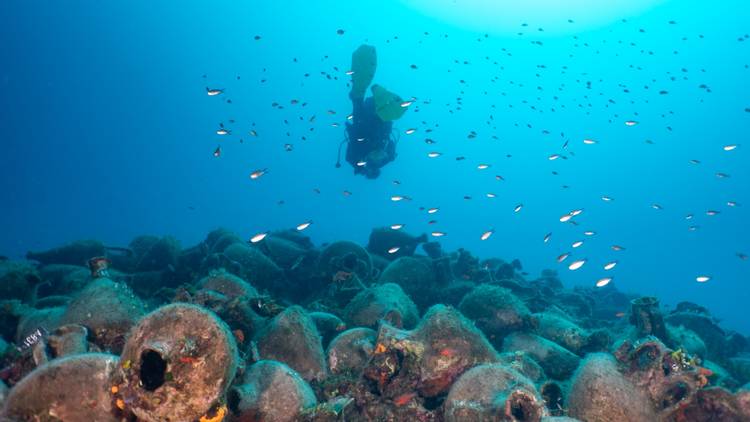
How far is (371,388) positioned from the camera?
571 cm

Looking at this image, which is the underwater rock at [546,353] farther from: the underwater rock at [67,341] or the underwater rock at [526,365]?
the underwater rock at [67,341]

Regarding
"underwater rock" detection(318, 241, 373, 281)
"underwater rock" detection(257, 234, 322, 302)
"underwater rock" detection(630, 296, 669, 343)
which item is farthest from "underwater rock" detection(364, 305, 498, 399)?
"underwater rock" detection(257, 234, 322, 302)

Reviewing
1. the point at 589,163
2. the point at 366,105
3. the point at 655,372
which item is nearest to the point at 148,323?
the point at 655,372

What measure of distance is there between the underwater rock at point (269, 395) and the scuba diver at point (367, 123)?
648 inches

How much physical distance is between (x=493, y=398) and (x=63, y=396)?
4.36 meters

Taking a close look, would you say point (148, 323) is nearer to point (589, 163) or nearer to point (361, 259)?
point (361, 259)

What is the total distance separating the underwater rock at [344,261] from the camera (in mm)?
12274

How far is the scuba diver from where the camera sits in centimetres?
2119

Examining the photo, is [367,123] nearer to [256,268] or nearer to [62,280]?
[256,268]

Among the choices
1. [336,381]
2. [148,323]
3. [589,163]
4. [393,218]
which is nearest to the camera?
[148,323]

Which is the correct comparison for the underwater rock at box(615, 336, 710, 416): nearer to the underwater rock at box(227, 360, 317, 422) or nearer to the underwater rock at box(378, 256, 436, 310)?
the underwater rock at box(227, 360, 317, 422)

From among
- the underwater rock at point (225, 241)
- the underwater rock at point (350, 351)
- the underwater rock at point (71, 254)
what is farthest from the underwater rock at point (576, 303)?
the underwater rock at point (71, 254)

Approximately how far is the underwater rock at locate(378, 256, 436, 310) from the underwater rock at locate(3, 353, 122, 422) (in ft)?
29.4

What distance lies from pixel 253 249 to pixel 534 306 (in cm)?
925
